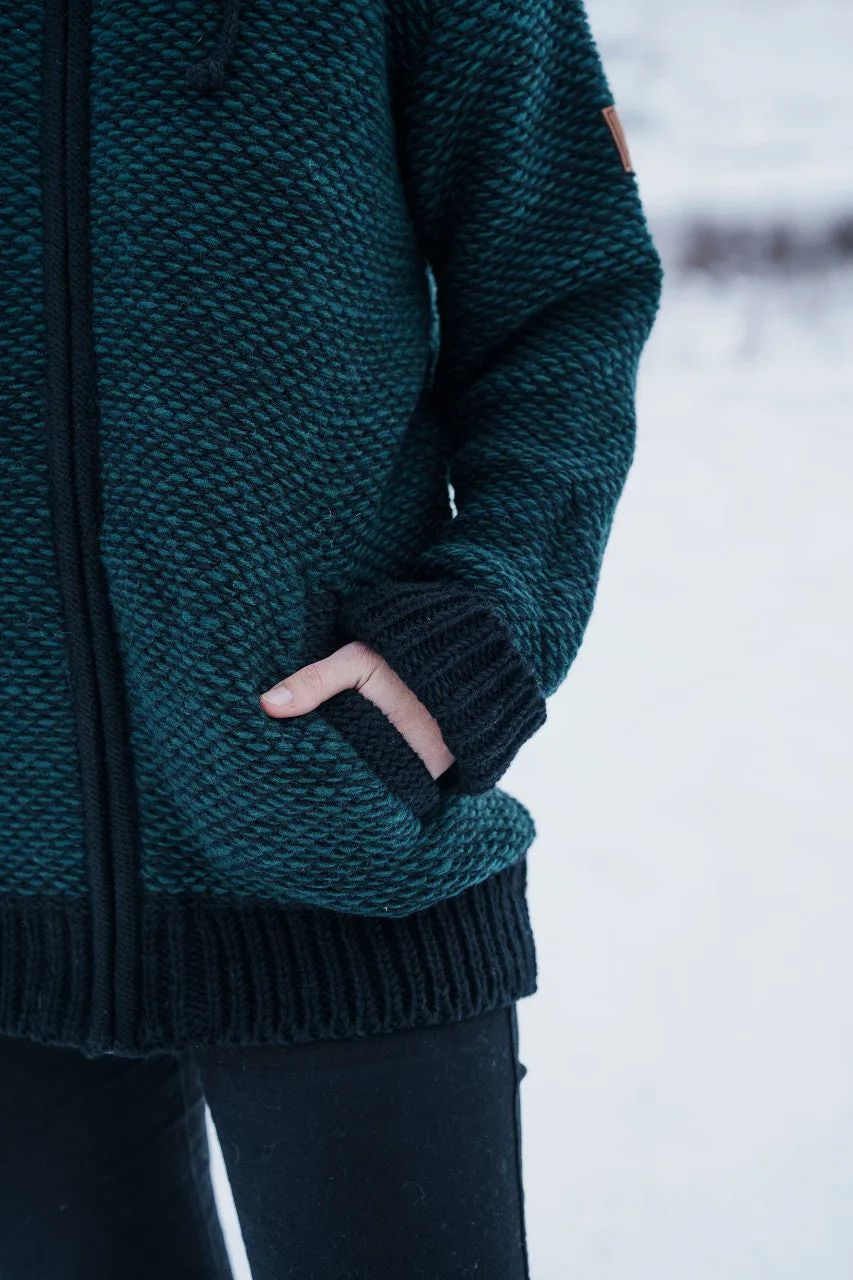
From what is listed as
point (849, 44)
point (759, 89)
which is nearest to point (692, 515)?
point (759, 89)

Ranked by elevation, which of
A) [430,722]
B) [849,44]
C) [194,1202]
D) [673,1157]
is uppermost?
[849,44]

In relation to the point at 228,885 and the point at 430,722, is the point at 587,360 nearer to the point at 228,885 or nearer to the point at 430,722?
the point at 430,722

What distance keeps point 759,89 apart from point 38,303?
344 centimetres

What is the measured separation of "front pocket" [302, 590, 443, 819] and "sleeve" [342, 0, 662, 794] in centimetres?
2

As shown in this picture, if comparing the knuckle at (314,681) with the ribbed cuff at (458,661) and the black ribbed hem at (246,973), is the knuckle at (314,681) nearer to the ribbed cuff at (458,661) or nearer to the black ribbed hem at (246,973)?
the ribbed cuff at (458,661)

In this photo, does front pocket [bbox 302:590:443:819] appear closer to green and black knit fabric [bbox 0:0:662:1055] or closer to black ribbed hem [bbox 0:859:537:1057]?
green and black knit fabric [bbox 0:0:662:1055]

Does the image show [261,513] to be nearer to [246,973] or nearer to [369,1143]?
[246,973]

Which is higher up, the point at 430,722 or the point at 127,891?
the point at 430,722

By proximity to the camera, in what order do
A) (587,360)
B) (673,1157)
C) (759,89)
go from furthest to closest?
→ 1. (759,89)
2. (673,1157)
3. (587,360)

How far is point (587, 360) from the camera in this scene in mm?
789

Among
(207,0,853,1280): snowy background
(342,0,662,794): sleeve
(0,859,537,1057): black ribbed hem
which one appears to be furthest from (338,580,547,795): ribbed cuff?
(207,0,853,1280): snowy background

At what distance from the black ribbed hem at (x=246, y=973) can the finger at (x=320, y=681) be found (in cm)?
17

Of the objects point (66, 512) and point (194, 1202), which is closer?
point (66, 512)

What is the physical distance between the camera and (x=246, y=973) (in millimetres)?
721
